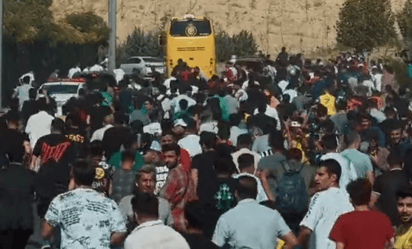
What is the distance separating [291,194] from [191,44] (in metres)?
37.9

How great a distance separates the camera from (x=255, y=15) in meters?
100

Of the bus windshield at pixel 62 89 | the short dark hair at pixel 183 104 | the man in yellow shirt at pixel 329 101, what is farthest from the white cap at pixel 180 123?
the bus windshield at pixel 62 89

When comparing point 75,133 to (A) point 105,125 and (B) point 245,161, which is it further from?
(B) point 245,161

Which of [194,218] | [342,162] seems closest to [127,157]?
[342,162]

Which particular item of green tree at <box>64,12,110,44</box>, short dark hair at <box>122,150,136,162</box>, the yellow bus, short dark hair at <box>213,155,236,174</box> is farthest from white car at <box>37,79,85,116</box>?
green tree at <box>64,12,110,44</box>

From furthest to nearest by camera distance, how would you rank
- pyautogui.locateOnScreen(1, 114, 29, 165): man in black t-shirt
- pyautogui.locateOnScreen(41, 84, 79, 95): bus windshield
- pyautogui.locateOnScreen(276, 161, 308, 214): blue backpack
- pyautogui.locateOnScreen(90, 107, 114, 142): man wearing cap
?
pyautogui.locateOnScreen(41, 84, 79, 95): bus windshield → pyautogui.locateOnScreen(90, 107, 114, 142): man wearing cap → pyautogui.locateOnScreen(1, 114, 29, 165): man in black t-shirt → pyautogui.locateOnScreen(276, 161, 308, 214): blue backpack

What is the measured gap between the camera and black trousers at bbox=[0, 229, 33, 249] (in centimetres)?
1228

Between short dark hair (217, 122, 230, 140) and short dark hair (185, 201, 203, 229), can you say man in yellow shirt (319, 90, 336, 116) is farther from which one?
short dark hair (185, 201, 203, 229)

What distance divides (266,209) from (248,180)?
254mm

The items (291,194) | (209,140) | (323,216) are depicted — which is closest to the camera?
(323,216)

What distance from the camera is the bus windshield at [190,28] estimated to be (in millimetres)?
51000

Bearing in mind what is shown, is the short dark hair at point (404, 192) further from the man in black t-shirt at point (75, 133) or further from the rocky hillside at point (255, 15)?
the rocky hillside at point (255, 15)

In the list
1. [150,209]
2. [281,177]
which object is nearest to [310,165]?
[281,177]

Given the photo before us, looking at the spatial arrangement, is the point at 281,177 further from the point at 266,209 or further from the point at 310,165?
the point at 266,209
